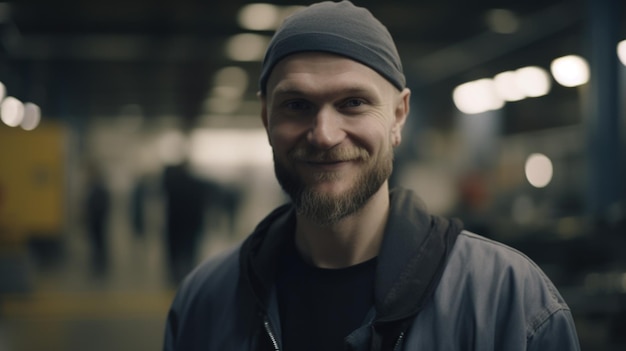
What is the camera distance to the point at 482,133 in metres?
18.6

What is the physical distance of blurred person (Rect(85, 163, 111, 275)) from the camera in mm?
11852

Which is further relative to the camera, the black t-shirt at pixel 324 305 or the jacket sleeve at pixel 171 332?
the jacket sleeve at pixel 171 332

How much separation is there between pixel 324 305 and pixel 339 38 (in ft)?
1.68

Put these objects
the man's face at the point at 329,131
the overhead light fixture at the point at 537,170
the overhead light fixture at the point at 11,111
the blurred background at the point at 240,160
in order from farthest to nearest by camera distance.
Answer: the overhead light fixture at the point at 537,170, the overhead light fixture at the point at 11,111, the blurred background at the point at 240,160, the man's face at the point at 329,131

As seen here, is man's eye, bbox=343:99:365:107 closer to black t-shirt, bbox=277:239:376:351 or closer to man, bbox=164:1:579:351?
man, bbox=164:1:579:351

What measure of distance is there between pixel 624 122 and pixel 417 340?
8729 millimetres

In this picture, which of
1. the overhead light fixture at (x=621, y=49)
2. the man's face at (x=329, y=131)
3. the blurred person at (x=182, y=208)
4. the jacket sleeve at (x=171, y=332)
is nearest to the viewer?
the man's face at (x=329, y=131)

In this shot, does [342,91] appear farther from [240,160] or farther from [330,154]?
[240,160]

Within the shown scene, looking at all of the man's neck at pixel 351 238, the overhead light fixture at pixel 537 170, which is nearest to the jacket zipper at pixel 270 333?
the man's neck at pixel 351 238

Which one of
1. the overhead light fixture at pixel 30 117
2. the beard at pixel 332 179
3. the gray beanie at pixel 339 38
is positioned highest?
the overhead light fixture at pixel 30 117

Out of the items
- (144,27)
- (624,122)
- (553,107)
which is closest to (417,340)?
(624,122)

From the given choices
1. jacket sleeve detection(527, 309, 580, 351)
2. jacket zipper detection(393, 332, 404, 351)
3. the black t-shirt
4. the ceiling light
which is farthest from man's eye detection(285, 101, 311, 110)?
the ceiling light

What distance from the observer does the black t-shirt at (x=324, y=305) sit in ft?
4.81

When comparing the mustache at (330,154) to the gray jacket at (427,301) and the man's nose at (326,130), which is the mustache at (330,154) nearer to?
the man's nose at (326,130)
